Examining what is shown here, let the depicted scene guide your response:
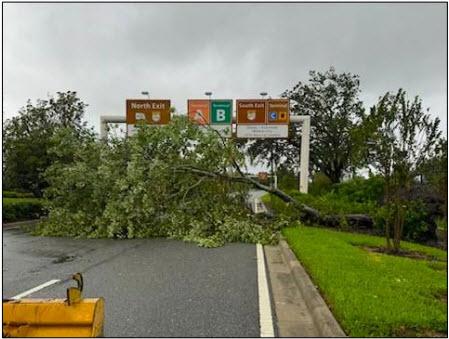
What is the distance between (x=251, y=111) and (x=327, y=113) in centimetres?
1338

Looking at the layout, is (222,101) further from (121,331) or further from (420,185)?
(121,331)

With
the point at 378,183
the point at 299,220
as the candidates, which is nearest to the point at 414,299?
the point at 299,220

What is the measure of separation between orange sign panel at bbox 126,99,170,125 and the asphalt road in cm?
970

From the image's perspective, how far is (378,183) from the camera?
1579 centimetres

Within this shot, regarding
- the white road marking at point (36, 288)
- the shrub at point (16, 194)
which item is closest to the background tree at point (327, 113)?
the shrub at point (16, 194)

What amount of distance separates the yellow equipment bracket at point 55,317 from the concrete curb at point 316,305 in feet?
7.32

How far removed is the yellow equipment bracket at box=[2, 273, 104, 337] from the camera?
2885 millimetres

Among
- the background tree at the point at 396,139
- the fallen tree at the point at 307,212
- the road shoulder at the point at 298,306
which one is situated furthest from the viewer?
the fallen tree at the point at 307,212

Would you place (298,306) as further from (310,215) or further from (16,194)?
(16,194)

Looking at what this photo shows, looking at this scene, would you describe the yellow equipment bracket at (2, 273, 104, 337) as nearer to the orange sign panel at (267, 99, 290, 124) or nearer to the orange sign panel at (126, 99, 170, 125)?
the orange sign panel at (267, 99, 290, 124)

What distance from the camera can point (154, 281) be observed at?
6.41 metres

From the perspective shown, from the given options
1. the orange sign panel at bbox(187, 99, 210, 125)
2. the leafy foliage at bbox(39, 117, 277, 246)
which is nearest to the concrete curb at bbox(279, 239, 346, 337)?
the leafy foliage at bbox(39, 117, 277, 246)

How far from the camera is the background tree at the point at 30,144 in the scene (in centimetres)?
1984

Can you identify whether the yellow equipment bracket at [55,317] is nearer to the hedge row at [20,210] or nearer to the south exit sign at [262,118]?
the hedge row at [20,210]
